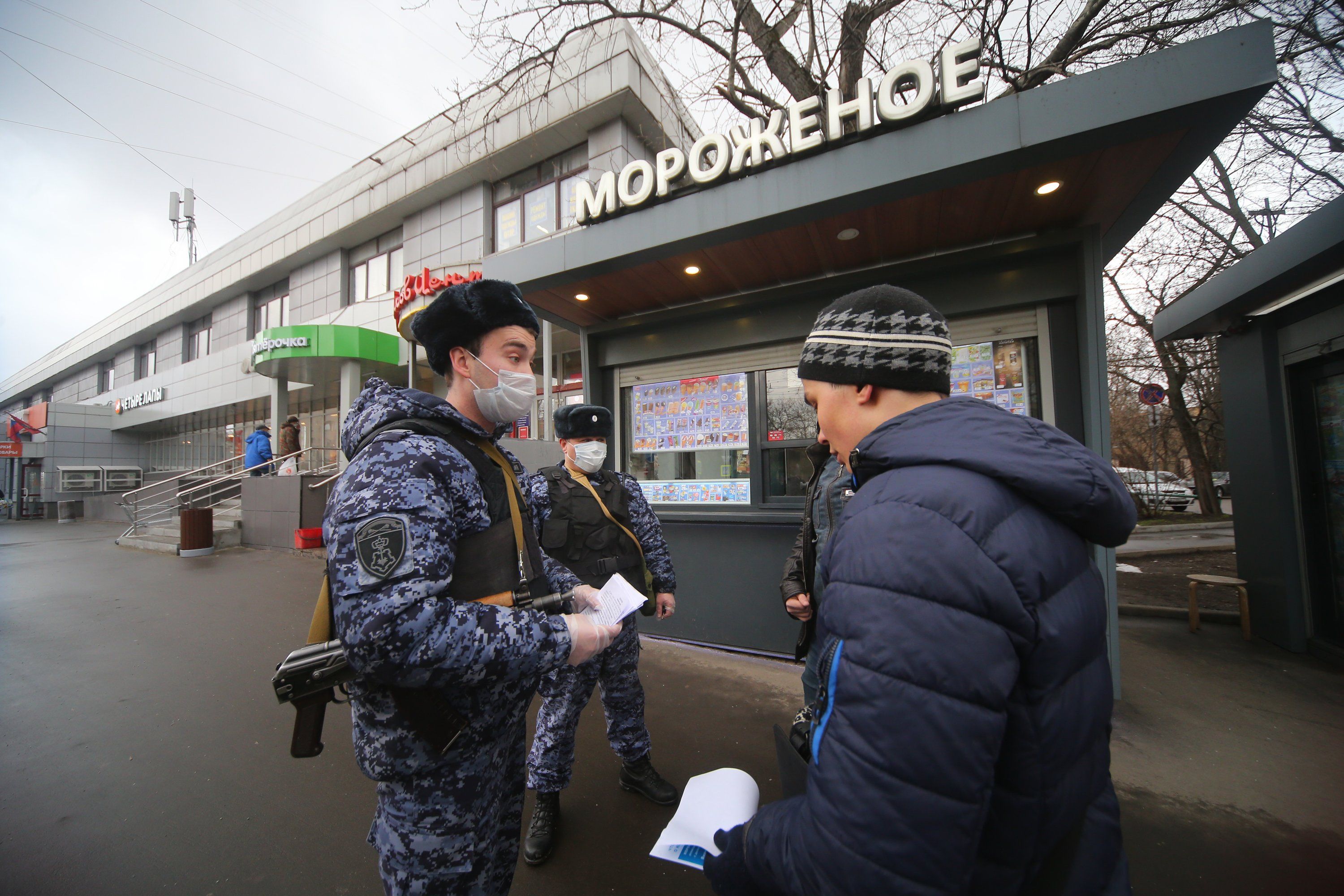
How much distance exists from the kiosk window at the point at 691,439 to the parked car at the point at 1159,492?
16.2 m

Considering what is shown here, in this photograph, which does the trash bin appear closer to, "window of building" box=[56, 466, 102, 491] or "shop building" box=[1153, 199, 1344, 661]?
"shop building" box=[1153, 199, 1344, 661]

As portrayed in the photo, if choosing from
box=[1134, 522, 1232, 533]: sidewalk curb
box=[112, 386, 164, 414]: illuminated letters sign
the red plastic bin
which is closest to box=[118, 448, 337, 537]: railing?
the red plastic bin

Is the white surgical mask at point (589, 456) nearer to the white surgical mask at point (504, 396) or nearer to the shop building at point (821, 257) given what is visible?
the white surgical mask at point (504, 396)

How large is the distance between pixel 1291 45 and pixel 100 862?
11411 mm

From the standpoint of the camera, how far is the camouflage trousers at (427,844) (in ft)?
4.13

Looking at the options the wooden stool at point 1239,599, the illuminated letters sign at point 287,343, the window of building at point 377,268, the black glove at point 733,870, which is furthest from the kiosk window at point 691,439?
the window of building at point 377,268

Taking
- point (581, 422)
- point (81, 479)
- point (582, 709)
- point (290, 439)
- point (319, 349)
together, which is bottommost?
point (582, 709)

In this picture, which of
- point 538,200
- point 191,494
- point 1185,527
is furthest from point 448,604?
point 191,494

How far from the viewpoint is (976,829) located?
668 mm

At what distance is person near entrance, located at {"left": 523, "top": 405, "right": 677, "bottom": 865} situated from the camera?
235cm

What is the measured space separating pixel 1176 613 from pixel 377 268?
1853 centimetres

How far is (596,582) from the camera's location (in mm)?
2703

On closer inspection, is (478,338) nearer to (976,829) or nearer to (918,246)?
(976,829)

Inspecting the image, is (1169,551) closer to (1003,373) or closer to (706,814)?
(1003,373)
